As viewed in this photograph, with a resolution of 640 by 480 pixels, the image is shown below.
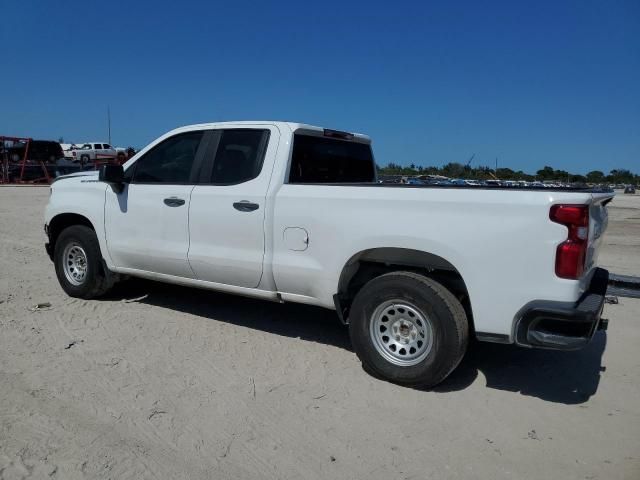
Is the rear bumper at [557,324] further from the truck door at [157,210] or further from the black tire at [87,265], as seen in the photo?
the black tire at [87,265]

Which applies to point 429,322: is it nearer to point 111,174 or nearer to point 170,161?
point 170,161

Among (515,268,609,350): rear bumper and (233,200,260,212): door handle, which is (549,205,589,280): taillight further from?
(233,200,260,212): door handle

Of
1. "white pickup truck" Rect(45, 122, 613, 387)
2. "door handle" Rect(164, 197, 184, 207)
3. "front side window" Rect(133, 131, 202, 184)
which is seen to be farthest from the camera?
"front side window" Rect(133, 131, 202, 184)

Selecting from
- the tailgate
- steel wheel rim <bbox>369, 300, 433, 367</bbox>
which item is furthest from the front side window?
the tailgate

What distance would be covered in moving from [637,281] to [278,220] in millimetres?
5145

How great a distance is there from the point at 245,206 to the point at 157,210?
1.15 m

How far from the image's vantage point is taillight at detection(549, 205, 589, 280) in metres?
3.39

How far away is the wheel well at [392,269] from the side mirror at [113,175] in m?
2.72

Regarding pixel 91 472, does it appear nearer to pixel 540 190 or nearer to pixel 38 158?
pixel 540 190

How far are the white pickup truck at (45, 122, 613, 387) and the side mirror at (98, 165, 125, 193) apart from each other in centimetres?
1

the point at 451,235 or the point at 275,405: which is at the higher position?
the point at 451,235

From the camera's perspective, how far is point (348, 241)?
166 inches

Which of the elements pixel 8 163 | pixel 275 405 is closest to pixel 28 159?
pixel 8 163

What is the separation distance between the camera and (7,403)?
363 centimetres
